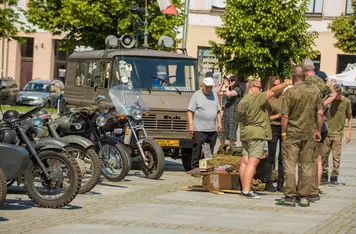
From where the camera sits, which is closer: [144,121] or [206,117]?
[206,117]

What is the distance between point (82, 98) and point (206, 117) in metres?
4.11

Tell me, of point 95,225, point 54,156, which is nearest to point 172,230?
point 95,225

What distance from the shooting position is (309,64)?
13.8 metres

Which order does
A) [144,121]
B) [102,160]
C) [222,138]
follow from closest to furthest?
1. [102,160]
2. [144,121]
3. [222,138]

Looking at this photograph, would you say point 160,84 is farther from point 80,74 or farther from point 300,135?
point 300,135

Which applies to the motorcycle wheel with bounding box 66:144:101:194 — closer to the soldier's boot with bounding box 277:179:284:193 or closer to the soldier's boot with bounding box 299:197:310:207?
the soldier's boot with bounding box 299:197:310:207

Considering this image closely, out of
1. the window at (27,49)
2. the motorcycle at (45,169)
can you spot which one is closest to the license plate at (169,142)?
the motorcycle at (45,169)

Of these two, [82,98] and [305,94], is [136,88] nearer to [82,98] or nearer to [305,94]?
[82,98]

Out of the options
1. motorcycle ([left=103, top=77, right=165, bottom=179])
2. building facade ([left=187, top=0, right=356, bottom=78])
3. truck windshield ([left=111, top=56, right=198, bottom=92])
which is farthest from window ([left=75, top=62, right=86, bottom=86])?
building facade ([left=187, top=0, right=356, bottom=78])

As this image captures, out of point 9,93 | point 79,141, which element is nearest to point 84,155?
point 79,141

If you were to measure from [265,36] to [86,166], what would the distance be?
29.9m

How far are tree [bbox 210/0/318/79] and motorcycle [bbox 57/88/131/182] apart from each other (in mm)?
27665

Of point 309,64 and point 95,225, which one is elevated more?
point 309,64

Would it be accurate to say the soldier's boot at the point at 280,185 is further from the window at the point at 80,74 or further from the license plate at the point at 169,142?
the window at the point at 80,74
